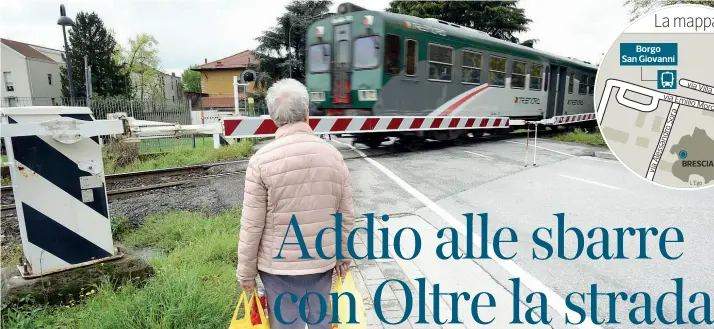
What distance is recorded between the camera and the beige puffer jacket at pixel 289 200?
6.80ft

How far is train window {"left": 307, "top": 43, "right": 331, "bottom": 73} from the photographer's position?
1074 centimetres

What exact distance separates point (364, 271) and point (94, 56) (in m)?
49.7

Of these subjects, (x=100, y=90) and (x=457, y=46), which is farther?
(x=100, y=90)

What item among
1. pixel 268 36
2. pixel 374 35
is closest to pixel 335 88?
pixel 374 35

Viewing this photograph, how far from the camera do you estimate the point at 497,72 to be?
12.6m

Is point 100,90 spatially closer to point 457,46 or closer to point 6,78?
point 6,78

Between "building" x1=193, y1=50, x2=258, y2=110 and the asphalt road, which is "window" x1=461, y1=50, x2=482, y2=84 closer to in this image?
the asphalt road

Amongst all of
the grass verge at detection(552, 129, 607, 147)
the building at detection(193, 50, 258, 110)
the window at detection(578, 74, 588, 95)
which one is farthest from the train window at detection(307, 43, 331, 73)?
the building at detection(193, 50, 258, 110)

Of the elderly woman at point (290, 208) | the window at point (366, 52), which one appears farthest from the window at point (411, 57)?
the elderly woman at point (290, 208)

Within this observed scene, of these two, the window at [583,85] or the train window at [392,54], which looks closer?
the train window at [392,54]

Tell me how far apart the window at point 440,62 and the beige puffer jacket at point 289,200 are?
8.77 m

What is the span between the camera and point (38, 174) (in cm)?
290

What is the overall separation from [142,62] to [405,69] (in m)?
49.5

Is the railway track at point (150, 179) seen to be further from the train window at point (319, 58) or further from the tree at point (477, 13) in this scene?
the tree at point (477, 13)
